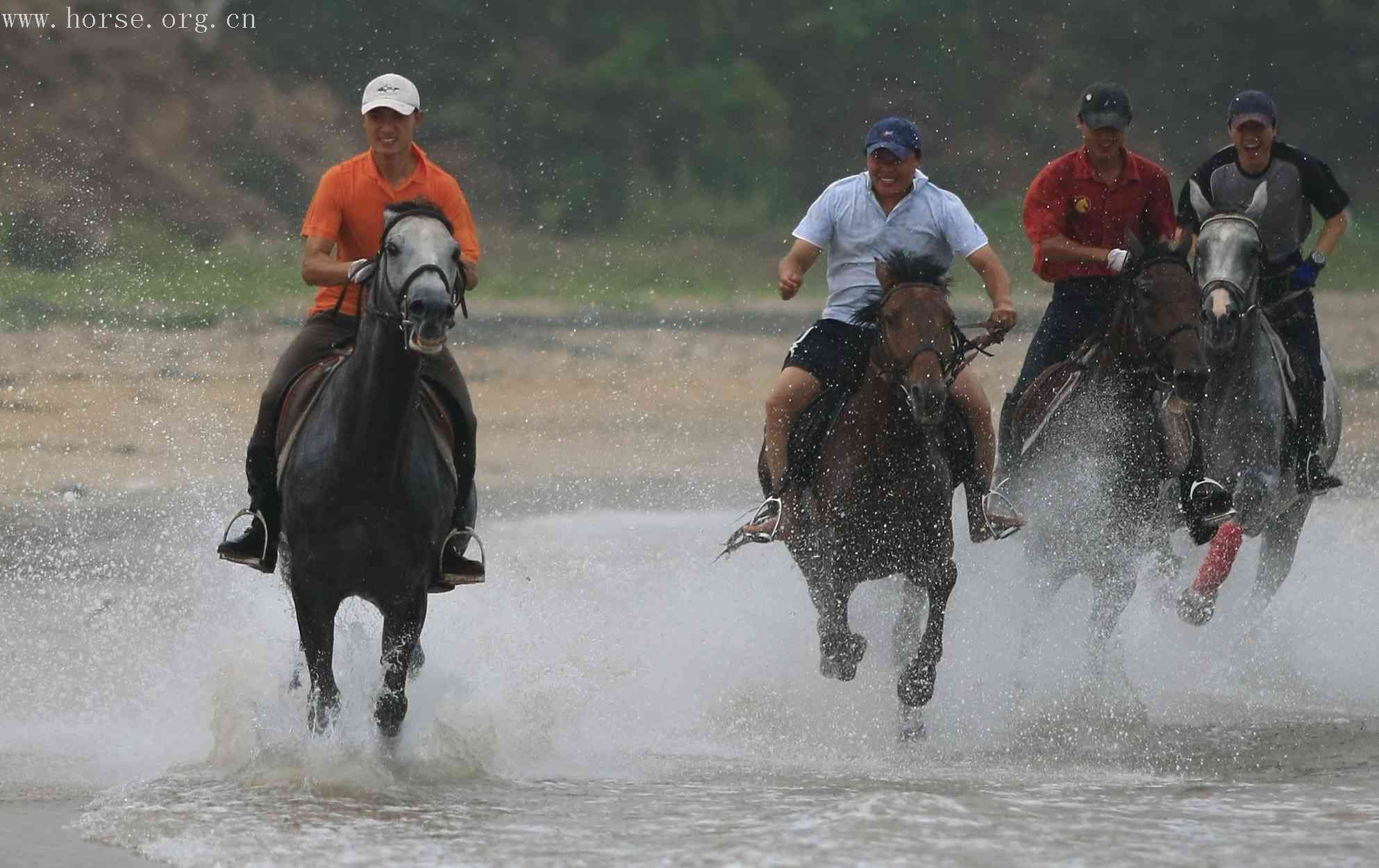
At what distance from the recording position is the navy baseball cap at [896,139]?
9547 millimetres

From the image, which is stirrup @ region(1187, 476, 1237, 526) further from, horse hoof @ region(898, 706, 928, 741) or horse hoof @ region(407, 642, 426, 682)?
horse hoof @ region(407, 642, 426, 682)

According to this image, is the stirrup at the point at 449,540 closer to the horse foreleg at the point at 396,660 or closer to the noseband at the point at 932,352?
the horse foreleg at the point at 396,660

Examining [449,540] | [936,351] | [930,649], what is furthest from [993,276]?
[449,540]

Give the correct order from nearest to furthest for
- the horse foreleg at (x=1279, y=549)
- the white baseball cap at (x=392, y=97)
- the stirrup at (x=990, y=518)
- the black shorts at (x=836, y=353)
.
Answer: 1. the white baseball cap at (x=392, y=97)
2. the black shorts at (x=836, y=353)
3. the stirrup at (x=990, y=518)
4. the horse foreleg at (x=1279, y=549)

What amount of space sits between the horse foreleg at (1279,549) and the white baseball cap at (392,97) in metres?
5.04

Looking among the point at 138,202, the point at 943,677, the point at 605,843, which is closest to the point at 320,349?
the point at 605,843

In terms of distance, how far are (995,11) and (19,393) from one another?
1930cm

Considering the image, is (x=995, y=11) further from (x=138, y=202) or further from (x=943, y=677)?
(x=943, y=677)

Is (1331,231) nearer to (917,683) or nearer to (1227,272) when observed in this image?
(1227,272)

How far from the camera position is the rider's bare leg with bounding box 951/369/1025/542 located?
963 centimetres

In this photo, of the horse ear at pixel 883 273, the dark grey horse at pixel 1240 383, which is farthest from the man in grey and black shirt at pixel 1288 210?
the horse ear at pixel 883 273

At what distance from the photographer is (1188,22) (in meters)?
35.0

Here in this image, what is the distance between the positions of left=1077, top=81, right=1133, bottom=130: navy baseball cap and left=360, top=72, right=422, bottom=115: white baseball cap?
319 cm

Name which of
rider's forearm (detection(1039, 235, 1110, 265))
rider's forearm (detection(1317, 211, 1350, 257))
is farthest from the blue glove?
rider's forearm (detection(1039, 235, 1110, 265))
